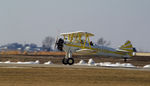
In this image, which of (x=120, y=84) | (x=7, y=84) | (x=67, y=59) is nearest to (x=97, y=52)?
(x=67, y=59)

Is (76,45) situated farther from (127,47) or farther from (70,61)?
(127,47)

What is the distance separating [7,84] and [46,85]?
2.05 meters

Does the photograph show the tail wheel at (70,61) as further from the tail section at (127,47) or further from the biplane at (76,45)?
the tail section at (127,47)

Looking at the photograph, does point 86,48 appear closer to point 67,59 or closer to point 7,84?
point 67,59

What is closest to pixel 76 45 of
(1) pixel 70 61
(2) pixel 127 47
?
(1) pixel 70 61

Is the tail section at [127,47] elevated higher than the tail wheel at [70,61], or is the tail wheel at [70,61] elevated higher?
the tail section at [127,47]

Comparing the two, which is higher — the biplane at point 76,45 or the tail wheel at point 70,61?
the biplane at point 76,45

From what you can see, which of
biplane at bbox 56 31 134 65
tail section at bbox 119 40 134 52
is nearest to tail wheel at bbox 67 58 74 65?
biplane at bbox 56 31 134 65

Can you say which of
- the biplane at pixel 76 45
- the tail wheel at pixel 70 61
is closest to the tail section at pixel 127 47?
the biplane at pixel 76 45

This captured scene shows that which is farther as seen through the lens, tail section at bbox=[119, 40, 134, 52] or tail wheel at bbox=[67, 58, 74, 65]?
tail section at bbox=[119, 40, 134, 52]

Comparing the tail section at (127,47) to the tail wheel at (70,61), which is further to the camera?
the tail section at (127,47)

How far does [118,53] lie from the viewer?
4138 centimetres

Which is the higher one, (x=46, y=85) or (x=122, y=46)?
(x=122, y=46)

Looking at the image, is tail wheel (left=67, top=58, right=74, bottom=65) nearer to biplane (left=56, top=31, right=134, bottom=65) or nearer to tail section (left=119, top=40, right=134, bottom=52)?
biplane (left=56, top=31, right=134, bottom=65)
